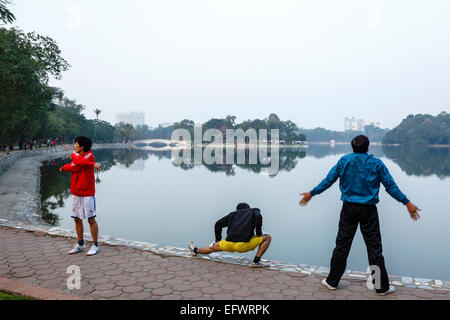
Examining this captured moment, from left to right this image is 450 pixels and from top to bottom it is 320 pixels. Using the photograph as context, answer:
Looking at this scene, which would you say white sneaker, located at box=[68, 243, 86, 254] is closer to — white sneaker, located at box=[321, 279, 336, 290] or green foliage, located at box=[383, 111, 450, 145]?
white sneaker, located at box=[321, 279, 336, 290]

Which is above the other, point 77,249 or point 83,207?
point 83,207

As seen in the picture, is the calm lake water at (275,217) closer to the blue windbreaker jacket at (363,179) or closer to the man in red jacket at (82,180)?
the man in red jacket at (82,180)

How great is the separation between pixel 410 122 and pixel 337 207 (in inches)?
4547

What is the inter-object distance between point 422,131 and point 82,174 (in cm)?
11913

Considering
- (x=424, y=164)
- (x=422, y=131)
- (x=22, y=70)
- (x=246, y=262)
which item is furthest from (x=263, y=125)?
(x=246, y=262)

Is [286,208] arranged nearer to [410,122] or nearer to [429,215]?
[429,215]

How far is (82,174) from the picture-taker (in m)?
5.01

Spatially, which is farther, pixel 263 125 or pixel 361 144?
pixel 263 125

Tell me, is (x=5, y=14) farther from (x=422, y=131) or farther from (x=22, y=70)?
(x=422, y=131)

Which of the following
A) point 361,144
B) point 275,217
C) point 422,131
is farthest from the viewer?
point 422,131

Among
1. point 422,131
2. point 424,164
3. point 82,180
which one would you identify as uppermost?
point 422,131

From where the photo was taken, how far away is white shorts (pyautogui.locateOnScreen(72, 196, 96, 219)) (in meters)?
5.05

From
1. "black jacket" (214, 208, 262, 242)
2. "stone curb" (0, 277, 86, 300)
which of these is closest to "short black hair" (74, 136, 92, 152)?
"stone curb" (0, 277, 86, 300)

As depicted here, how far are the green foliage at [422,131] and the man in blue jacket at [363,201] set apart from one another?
11684 cm
